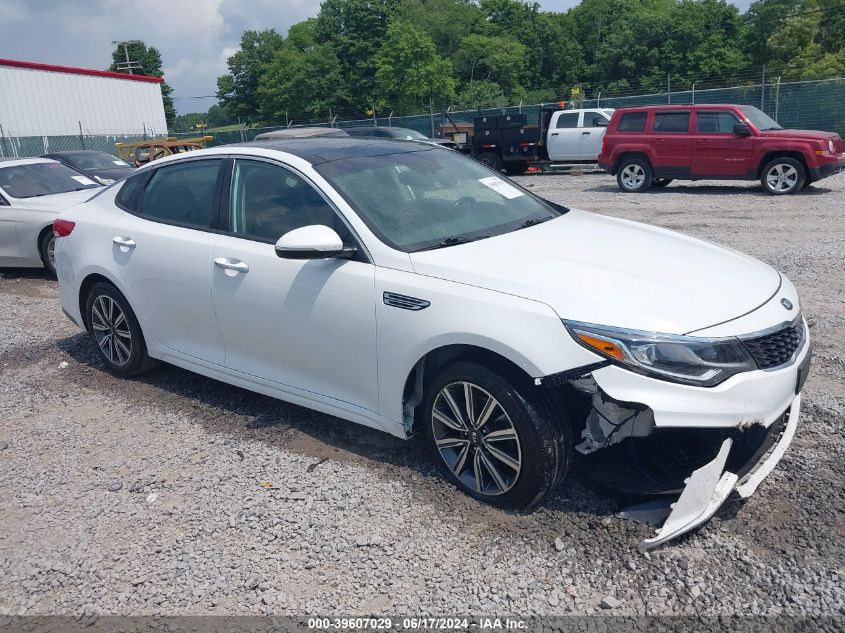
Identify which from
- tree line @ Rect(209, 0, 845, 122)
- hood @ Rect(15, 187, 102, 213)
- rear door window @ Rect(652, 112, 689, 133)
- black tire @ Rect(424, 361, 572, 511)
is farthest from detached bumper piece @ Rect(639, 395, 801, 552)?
tree line @ Rect(209, 0, 845, 122)

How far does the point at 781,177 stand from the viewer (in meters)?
14.0

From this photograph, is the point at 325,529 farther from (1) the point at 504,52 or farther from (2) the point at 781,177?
(1) the point at 504,52

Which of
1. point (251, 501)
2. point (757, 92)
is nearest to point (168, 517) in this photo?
point (251, 501)

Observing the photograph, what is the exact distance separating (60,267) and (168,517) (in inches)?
115

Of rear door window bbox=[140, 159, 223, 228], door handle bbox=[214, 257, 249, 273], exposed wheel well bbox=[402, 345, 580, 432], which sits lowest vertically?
exposed wheel well bbox=[402, 345, 580, 432]

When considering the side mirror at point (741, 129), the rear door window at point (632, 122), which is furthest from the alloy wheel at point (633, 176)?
the side mirror at point (741, 129)

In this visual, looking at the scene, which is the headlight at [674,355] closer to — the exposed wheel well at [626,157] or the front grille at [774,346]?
the front grille at [774,346]

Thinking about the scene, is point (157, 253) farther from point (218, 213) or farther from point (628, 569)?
point (628, 569)

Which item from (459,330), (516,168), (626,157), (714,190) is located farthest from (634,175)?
(459,330)

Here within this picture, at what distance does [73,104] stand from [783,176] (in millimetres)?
37037

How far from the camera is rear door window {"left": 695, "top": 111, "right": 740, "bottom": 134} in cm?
1424

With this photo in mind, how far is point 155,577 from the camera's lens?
3168mm

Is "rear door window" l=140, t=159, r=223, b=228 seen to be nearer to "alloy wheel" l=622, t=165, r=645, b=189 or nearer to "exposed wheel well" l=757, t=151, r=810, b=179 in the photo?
"exposed wheel well" l=757, t=151, r=810, b=179

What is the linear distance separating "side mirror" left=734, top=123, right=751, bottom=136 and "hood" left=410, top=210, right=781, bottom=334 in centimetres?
1136
